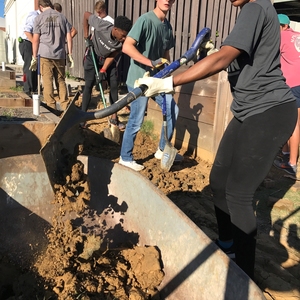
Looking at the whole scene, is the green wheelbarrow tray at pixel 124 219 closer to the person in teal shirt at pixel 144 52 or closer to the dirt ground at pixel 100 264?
the dirt ground at pixel 100 264

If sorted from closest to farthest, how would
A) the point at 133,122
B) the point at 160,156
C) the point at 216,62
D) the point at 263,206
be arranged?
the point at 216,62, the point at 263,206, the point at 133,122, the point at 160,156

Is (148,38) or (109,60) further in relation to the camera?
(109,60)

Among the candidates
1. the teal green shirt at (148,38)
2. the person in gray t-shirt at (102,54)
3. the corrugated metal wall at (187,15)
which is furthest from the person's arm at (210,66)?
the corrugated metal wall at (187,15)

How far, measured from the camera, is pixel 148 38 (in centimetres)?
358

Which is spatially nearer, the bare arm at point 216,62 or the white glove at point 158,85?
the bare arm at point 216,62

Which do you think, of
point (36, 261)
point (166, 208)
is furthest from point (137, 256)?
point (36, 261)

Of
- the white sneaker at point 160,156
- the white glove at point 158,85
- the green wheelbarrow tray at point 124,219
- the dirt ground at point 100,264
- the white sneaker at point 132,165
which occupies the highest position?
the white glove at point 158,85

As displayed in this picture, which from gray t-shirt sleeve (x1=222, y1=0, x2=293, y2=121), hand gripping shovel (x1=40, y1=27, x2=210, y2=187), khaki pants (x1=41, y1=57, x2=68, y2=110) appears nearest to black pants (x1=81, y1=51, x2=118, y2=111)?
khaki pants (x1=41, y1=57, x2=68, y2=110)

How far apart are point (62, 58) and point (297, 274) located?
14.8ft

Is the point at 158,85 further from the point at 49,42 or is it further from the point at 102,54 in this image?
the point at 49,42

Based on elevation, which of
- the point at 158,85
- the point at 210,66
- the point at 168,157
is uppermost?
the point at 210,66

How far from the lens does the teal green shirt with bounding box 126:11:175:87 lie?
3418 mm

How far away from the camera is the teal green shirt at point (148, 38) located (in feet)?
11.2

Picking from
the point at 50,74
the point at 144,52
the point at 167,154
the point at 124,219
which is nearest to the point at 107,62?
the point at 50,74
